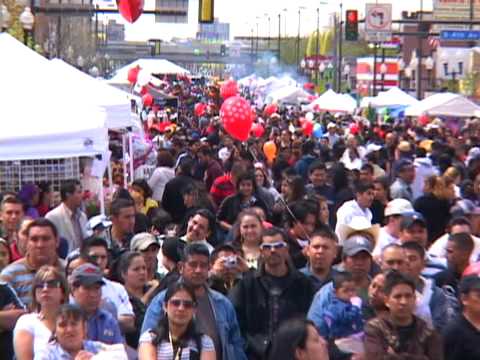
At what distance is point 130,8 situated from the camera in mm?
22984

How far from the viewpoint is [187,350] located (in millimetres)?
7273

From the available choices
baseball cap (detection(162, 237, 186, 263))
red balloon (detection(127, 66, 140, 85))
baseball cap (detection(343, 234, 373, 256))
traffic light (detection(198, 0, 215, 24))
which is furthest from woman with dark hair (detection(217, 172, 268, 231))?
red balloon (detection(127, 66, 140, 85))

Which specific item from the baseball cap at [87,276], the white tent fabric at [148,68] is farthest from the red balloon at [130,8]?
the white tent fabric at [148,68]

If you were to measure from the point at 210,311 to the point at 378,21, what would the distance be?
161ft

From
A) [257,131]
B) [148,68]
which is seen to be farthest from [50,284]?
[148,68]

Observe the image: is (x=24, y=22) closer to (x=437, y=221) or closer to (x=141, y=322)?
(x=437, y=221)

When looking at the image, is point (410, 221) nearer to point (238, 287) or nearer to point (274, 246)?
point (274, 246)

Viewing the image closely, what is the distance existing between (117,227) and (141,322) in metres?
2.94

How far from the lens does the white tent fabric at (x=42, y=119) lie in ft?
42.0

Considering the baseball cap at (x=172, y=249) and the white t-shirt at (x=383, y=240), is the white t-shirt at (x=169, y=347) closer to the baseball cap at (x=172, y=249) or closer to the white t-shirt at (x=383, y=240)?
the baseball cap at (x=172, y=249)

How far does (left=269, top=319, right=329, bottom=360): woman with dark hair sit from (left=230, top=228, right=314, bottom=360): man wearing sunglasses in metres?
2.08

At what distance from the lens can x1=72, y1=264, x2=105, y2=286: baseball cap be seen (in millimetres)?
7688

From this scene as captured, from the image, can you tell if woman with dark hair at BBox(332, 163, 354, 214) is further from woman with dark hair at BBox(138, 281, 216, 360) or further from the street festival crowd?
woman with dark hair at BBox(138, 281, 216, 360)

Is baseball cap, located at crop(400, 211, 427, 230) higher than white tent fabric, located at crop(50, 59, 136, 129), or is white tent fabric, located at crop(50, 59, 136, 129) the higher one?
white tent fabric, located at crop(50, 59, 136, 129)
